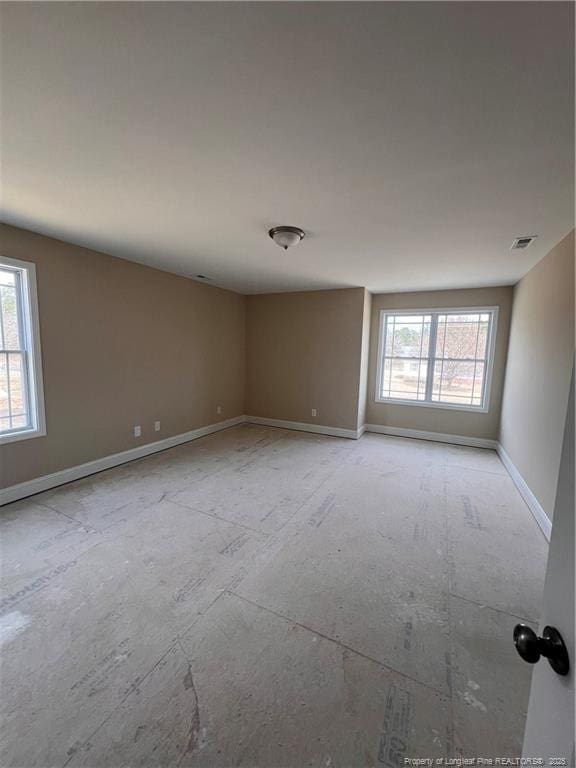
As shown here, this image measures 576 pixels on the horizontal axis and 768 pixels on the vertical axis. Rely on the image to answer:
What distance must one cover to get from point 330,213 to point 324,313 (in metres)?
2.87

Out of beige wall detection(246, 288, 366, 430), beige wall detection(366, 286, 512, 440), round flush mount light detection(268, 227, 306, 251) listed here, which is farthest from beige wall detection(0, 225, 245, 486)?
beige wall detection(366, 286, 512, 440)

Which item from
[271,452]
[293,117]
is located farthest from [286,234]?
[271,452]

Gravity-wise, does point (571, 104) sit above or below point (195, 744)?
above

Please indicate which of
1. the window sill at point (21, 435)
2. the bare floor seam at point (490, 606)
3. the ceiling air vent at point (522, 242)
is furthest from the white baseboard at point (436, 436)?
the window sill at point (21, 435)

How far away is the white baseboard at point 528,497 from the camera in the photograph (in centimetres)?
260

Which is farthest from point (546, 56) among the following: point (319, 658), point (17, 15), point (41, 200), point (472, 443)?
point (472, 443)

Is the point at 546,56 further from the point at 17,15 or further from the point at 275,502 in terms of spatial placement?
the point at 275,502

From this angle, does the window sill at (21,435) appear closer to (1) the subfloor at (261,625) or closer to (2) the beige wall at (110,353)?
(2) the beige wall at (110,353)

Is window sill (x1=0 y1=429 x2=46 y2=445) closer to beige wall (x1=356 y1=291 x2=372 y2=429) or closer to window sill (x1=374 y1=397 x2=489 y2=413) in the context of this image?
beige wall (x1=356 y1=291 x2=372 y2=429)

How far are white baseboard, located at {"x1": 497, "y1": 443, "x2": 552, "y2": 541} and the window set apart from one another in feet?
3.52

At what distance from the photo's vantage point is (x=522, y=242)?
2.74 meters

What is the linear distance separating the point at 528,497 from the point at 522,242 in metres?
2.40

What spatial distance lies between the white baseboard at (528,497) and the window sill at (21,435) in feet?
14.0

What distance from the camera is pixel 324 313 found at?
513 centimetres
